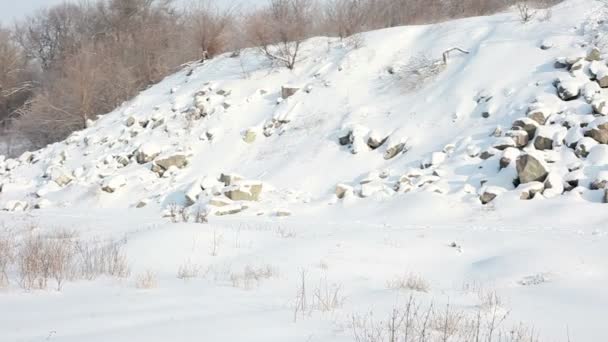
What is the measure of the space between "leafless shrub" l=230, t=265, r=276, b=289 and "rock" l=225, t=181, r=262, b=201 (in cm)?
689

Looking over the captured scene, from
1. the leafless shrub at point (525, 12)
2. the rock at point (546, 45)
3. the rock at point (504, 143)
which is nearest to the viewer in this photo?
the rock at point (504, 143)

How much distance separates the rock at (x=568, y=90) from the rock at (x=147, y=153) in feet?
43.6

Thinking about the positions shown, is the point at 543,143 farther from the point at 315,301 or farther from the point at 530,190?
the point at 315,301

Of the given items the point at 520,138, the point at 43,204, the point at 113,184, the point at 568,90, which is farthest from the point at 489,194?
the point at 43,204

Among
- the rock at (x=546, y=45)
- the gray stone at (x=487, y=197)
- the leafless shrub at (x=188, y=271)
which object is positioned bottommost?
the leafless shrub at (x=188, y=271)

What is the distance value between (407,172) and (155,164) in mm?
8985

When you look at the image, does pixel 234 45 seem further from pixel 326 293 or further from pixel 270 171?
pixel 326 293

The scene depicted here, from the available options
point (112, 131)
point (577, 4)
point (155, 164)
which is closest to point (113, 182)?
point (155, 164)

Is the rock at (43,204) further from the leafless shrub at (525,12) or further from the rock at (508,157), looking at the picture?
the leafless shrub at (525,12)

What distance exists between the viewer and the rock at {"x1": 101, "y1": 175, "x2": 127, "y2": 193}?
623 inches

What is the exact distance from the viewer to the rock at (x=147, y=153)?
17.4 m

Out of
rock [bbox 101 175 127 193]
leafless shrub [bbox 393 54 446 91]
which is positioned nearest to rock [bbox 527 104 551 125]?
leafless shrub [bbox 393 54 446 91]

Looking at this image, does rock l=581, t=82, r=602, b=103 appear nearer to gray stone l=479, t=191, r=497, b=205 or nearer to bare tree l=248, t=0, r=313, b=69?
gray stone l=479, t=191, r=497, b=205

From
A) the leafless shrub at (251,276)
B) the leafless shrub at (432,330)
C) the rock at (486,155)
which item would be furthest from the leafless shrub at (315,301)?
the rock at (486,155)
